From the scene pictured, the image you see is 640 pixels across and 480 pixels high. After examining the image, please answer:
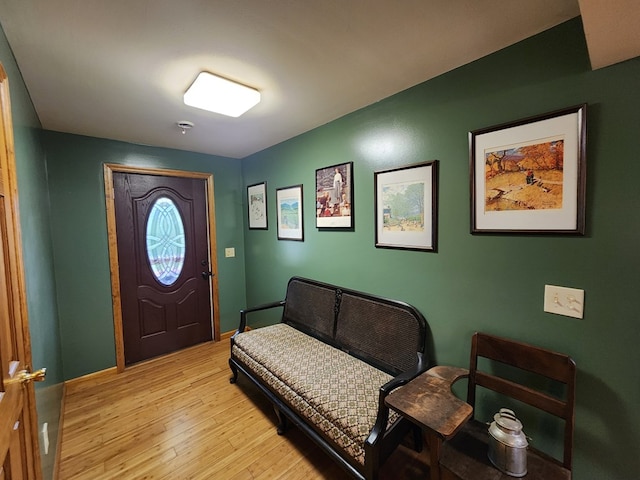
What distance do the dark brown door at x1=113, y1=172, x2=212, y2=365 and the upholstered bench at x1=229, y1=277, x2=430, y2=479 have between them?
3.44ft

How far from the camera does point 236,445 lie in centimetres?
180

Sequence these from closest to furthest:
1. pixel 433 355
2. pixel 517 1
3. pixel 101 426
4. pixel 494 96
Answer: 1. pixel 517 1
2. pixel 494 96
3. pixel 433 355
4. pixel 101 426

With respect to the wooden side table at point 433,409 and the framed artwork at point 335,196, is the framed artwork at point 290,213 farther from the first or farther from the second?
the wooden side table at point 433,409

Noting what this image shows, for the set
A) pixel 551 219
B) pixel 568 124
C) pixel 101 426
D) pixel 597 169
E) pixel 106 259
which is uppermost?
pixel 568 124

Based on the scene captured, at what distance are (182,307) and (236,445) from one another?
1.82 metres

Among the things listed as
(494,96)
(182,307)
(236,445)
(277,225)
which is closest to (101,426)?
(236,445)

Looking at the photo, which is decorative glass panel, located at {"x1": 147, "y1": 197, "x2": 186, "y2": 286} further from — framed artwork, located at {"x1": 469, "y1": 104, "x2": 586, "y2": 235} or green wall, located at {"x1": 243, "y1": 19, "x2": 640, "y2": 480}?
framed artwork, located at {"x1": 469, "y1": 104, "x2": 586, "y2": 235}

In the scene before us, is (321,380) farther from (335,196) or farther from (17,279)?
(17,279)

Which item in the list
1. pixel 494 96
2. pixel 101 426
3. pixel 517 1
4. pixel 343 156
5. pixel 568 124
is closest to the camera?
pixel 517 1

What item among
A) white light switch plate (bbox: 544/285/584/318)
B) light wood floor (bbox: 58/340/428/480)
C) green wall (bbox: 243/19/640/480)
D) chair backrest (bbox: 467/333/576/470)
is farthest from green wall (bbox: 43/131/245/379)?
white light switch plate (bbox: 544/285/584/318)

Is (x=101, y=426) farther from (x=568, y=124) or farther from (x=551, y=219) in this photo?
(x=568, y=124)

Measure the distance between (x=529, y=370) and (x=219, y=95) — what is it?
230 cm

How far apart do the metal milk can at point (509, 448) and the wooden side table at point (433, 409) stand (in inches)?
7.3

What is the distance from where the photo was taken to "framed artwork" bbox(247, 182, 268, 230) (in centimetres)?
323
